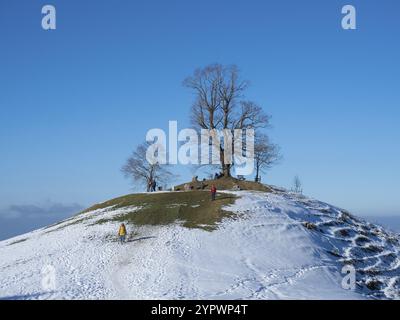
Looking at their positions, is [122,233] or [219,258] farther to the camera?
[122,233]

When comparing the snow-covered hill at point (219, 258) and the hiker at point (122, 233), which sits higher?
the hiker at point (122, 233)

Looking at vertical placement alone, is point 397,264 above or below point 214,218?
below

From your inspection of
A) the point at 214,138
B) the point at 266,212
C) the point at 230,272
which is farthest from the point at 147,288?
the point at 214,138

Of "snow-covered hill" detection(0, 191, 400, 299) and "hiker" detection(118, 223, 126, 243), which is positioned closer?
"snow-covered hill" detection(0, 191, 400, 299)

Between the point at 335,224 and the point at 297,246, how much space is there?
10797 millimetres

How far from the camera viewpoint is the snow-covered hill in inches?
1352

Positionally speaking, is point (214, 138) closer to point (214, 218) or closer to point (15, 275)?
point (214, 218)

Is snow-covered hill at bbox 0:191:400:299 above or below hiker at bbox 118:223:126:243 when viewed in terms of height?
below

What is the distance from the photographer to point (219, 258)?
40062 millimetres

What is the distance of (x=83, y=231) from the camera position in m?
50.0

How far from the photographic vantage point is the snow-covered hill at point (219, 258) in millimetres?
34344

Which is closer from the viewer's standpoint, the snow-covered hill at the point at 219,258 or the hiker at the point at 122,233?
the snow-covered hill at the point at 219,258

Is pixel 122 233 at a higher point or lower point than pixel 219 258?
higher
